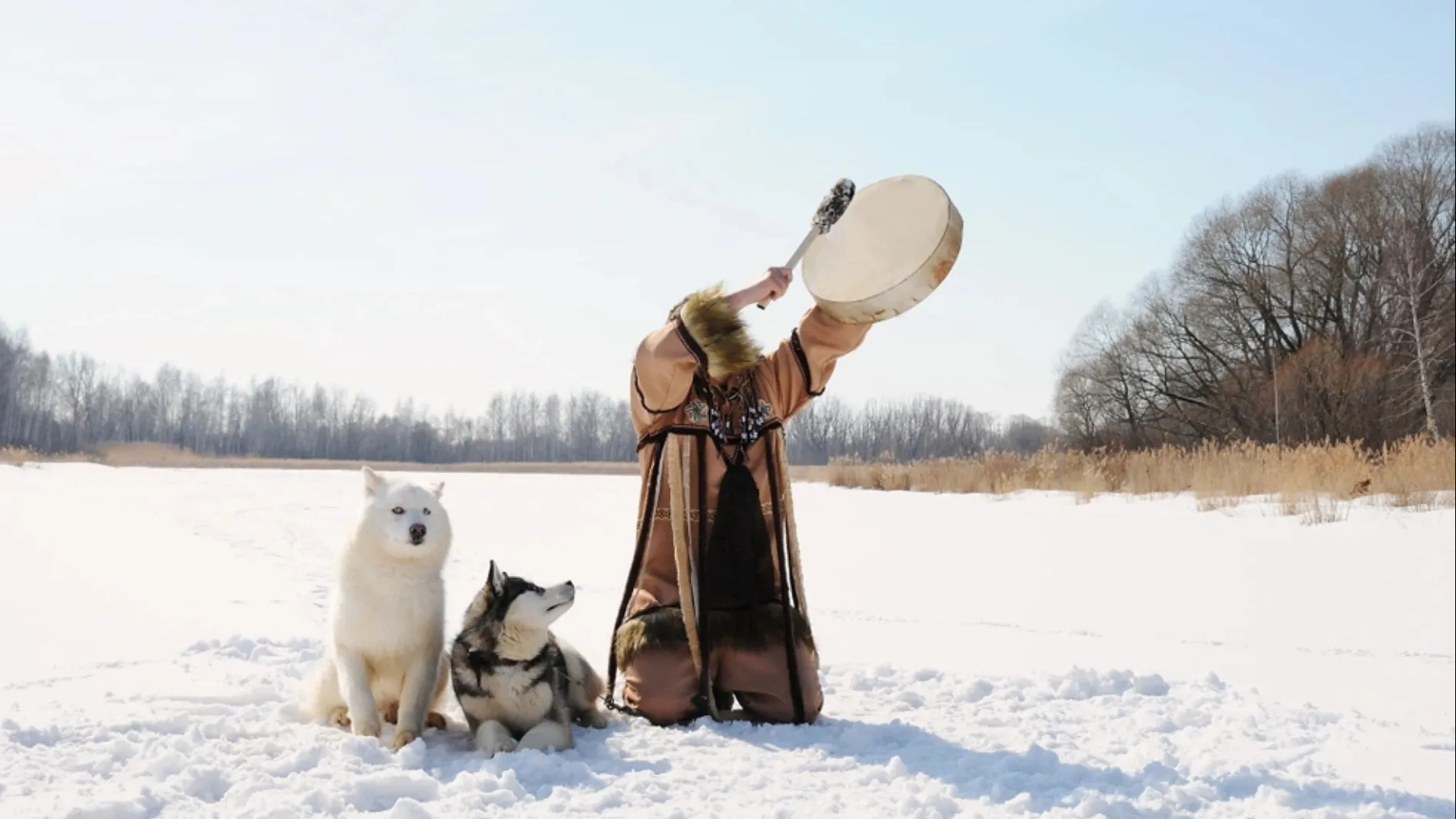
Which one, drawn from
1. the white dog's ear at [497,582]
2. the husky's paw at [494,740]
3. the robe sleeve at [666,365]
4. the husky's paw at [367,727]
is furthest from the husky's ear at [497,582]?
the robe sleeve at [666,365]

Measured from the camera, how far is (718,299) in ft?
11.6

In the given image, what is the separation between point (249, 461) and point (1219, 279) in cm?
3009

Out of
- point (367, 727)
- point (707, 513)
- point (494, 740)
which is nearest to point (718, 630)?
point (707, 513)

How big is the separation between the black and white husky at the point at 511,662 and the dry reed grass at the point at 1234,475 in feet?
24.8

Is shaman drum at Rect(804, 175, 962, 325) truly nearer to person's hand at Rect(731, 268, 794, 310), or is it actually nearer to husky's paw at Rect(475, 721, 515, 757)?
person's hand at Rect(731, 268, 794, 310)

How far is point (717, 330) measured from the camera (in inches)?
137

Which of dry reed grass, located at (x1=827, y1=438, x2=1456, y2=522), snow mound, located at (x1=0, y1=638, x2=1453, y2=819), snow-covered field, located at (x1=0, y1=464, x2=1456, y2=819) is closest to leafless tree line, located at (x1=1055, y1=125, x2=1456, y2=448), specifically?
dry reed grass, located at (x1=827, y1=438, x2=1456, y2=522)

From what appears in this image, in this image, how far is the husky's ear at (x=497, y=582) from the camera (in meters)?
3.30

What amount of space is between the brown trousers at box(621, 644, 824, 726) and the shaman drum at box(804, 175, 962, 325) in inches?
50.3

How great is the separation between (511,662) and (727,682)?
2.76 ft

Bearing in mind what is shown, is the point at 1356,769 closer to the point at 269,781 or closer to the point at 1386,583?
the point at 269,781

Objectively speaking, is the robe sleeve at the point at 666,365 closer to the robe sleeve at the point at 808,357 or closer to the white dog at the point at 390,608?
the robe sleeve at the point at 808,357

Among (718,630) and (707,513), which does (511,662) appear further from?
(707,513)

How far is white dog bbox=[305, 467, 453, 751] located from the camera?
3295 mm
